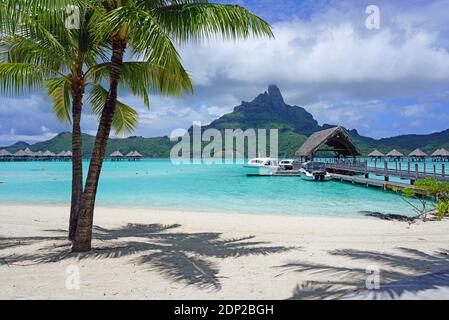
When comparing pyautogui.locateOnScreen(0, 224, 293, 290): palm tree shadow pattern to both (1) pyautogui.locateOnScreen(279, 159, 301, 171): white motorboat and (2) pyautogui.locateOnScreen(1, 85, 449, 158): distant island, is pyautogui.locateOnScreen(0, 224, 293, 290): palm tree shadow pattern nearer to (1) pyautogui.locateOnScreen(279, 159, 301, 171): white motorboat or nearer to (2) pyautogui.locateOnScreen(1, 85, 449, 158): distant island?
(1) pyautogui.locateOnScreen(279, 159, 301, 171): white motorboat

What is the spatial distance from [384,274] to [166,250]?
3.63m

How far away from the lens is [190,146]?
116688 millimetres

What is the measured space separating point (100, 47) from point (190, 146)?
11047 cm

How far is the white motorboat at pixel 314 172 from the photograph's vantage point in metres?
29.9

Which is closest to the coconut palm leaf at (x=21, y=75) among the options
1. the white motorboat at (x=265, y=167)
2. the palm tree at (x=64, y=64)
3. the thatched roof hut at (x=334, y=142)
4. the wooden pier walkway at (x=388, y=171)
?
the palm tree at (x=64, y=64)

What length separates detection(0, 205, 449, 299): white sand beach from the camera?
3.97 metres

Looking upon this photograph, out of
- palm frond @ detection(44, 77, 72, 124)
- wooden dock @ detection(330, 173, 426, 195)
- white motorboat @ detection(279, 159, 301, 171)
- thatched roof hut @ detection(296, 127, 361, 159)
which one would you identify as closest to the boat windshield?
thatched roof hut @ detection(296, 127, 361, 159)

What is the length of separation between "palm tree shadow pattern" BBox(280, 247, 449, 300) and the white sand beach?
1 centimetres

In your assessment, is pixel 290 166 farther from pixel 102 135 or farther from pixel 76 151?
pixel 102 135


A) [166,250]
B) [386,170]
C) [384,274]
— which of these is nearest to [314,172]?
[386,170]

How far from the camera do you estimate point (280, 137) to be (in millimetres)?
118000

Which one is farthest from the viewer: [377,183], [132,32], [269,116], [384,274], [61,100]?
[269,116]

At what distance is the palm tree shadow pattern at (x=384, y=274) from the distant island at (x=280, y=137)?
64328 millimetres
